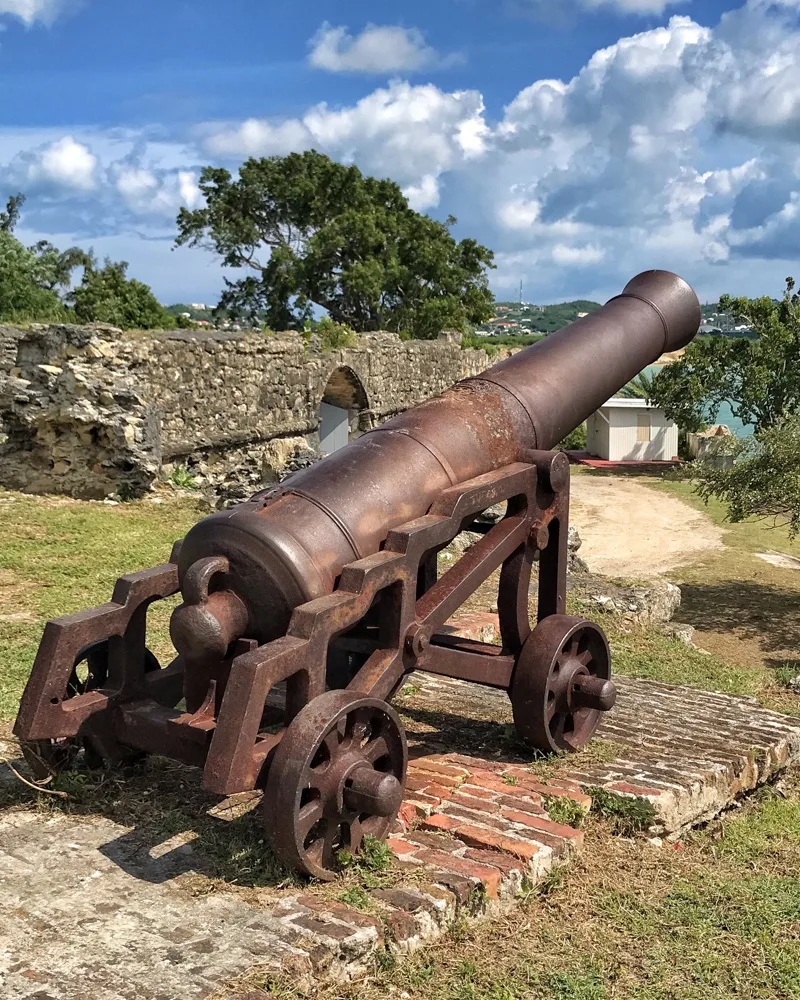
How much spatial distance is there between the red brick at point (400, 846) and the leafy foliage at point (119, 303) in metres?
20.7

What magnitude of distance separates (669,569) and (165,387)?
6.66 meters

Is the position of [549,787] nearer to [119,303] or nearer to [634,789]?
[634,789]

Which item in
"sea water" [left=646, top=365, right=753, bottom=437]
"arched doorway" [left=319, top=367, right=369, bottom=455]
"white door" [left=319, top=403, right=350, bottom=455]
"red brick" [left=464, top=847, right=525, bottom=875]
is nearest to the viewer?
"red brick" [left=464, top=847, right=525, bottom=875]

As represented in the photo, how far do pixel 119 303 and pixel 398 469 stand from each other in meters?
21.5

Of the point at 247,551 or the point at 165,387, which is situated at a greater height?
the point at 165,387

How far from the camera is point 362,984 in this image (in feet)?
8.63

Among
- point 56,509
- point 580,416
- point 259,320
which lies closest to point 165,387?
point 56,509

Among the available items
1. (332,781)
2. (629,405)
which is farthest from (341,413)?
(332,781)

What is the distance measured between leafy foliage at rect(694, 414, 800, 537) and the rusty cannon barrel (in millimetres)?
5615

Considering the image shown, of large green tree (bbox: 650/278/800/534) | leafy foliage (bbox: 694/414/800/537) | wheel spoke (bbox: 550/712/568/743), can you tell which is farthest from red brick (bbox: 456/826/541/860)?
large green tree (bbox: 650/278/800/534)

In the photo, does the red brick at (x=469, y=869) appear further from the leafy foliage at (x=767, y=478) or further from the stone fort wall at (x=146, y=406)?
the leafy foliage at (x=767, y=478)

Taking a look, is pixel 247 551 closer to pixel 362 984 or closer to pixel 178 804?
pixel 178 804

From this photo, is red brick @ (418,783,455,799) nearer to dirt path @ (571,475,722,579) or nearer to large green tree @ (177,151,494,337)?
dirt path @ (571,475,722,579)

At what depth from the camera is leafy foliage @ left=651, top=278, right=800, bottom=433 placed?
22.5m
